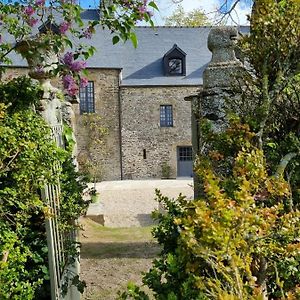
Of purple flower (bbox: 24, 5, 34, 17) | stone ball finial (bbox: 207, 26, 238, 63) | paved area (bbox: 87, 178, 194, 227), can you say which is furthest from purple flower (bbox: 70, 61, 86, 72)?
paved area (bbox: 87, 178, 194, 227)

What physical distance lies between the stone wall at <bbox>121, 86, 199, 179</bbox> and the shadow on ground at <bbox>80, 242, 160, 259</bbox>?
16.5m

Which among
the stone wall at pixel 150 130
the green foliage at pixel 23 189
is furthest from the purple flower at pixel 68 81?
the stone wall at pixel 150 130

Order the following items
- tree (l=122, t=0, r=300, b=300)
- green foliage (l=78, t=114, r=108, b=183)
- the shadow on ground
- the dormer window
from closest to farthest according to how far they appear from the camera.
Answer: tree (l=122, t=0, r=300, b=300) → the shadow on ground → green foliage (l=78, t=114, r=108, b=183) → the dormer window

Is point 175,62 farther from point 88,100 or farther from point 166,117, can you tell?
point 88,100

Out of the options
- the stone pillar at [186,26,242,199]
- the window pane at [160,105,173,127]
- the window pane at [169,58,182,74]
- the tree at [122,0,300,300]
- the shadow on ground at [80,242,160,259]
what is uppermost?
the window pane at [169,58,182,74]

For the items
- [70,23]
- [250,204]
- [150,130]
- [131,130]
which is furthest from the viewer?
[150,130]

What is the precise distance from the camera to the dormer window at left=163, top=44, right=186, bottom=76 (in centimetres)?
2394

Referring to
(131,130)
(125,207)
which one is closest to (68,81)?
(125,207)

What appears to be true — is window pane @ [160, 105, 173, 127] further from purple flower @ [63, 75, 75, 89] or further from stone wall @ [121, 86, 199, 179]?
purple flower @ [63, 75, 75, 89]

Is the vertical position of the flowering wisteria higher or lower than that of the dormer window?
lower

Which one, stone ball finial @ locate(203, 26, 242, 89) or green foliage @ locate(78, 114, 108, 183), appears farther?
green foliage @ locate(78, 114, 108, 183)

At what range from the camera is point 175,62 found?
24.2 metres

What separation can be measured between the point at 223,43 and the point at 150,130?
67.2ft

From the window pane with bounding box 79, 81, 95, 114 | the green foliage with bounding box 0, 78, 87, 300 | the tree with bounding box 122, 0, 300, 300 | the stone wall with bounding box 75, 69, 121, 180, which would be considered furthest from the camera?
the window pane with bounding box 79, 81, 95, 114
